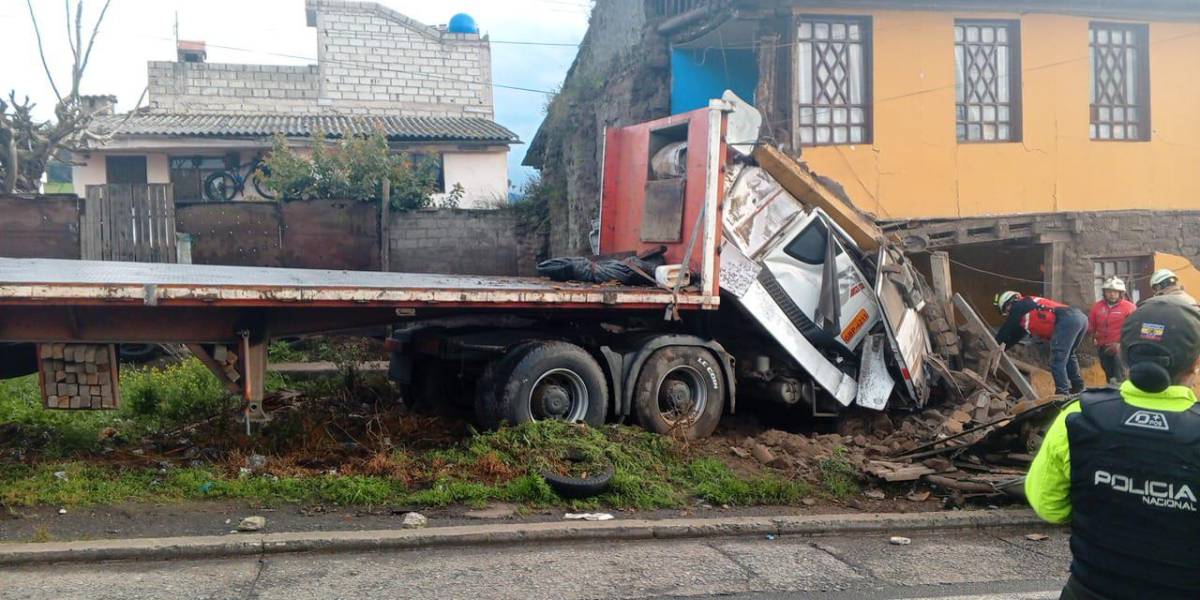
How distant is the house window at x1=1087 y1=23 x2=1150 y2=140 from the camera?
12.9m

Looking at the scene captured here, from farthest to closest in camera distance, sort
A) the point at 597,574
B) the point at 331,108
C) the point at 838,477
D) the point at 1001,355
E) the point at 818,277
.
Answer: the point at 331,108, the point at 1001,355, the point at 818,277, the point at 838,477, the point at 597,574

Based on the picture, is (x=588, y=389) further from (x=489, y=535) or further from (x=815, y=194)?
(x=815, y=194)

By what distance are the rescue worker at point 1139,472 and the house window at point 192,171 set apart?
20.1m

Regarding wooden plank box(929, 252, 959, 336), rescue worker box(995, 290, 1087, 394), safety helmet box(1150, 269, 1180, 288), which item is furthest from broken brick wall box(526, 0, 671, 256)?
safety helmet box(1150, 269, 1180, 288)

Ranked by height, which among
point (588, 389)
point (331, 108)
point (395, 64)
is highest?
point (395, 64)

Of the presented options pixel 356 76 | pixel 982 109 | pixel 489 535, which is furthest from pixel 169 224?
pixel 356 76

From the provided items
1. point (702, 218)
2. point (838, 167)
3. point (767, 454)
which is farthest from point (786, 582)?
point (838, 167)

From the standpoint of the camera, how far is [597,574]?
5.16 meters

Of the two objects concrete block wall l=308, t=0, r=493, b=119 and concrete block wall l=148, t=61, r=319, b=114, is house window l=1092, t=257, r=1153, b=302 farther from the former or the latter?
concrete block wall l=148, t=61, r=319, b=114

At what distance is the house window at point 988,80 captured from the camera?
12266 mm

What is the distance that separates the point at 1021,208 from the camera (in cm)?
1235

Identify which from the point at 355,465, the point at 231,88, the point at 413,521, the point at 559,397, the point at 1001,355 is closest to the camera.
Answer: the point at 413,521

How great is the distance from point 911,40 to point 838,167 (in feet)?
6.01

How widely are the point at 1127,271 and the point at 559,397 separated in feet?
29.0
